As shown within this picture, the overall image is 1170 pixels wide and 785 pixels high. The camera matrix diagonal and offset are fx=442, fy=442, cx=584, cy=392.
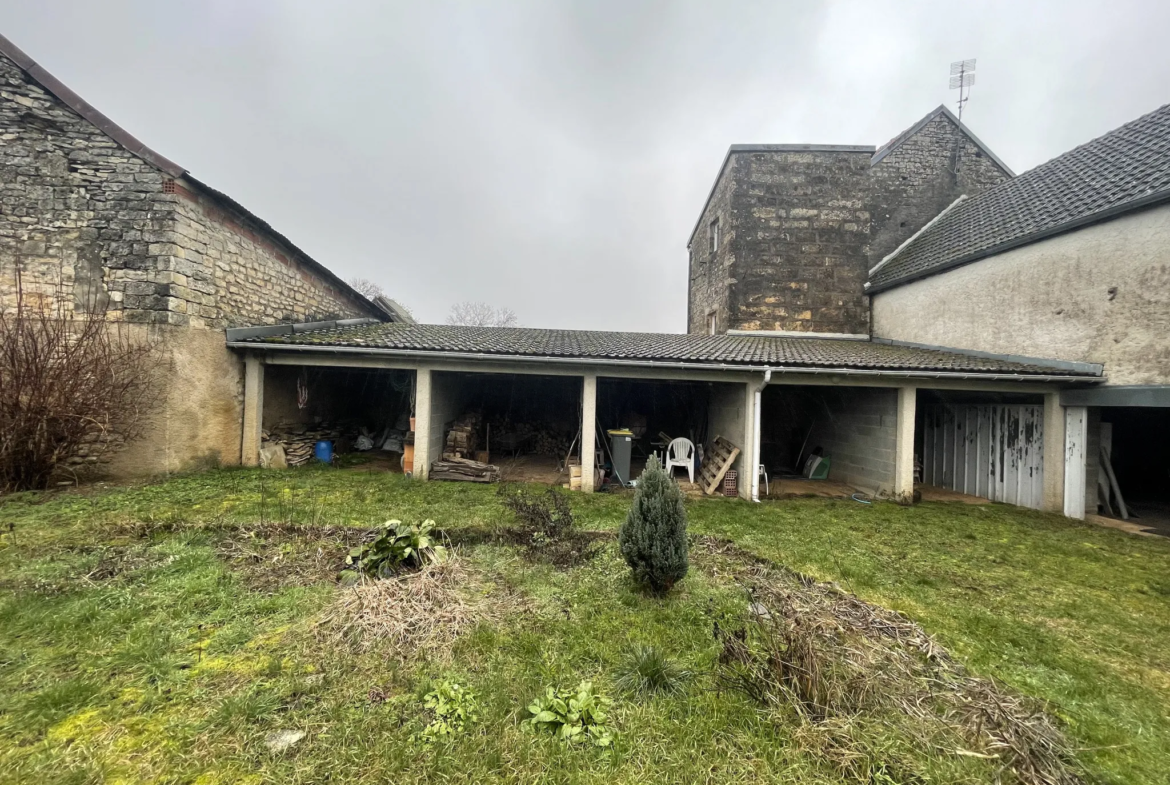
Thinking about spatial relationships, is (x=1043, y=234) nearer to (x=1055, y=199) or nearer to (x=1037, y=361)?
(x=1055, y=199)

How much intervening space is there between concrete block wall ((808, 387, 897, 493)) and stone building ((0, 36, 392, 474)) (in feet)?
43.2

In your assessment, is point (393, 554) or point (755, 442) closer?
point (393, 554)

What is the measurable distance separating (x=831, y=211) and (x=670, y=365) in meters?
9.73

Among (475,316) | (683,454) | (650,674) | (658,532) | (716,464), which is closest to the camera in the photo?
(650,674)

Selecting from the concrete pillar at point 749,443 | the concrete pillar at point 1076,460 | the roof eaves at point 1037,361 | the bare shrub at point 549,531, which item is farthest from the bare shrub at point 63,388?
the concrete pillar at point 1076,460

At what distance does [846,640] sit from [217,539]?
6355mm

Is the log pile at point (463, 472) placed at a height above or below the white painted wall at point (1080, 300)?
below

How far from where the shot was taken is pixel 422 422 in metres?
8.80

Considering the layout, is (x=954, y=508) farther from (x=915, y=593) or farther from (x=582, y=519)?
A: (x=582, y=519)

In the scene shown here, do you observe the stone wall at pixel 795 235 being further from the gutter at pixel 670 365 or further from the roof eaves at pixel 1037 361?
the gutter at pixel 670 365

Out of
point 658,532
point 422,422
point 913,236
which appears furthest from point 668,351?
point 913,236

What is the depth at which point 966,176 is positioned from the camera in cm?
1373

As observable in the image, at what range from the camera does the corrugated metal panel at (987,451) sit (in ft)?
28.6

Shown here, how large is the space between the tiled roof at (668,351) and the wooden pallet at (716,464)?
199 centimetres
